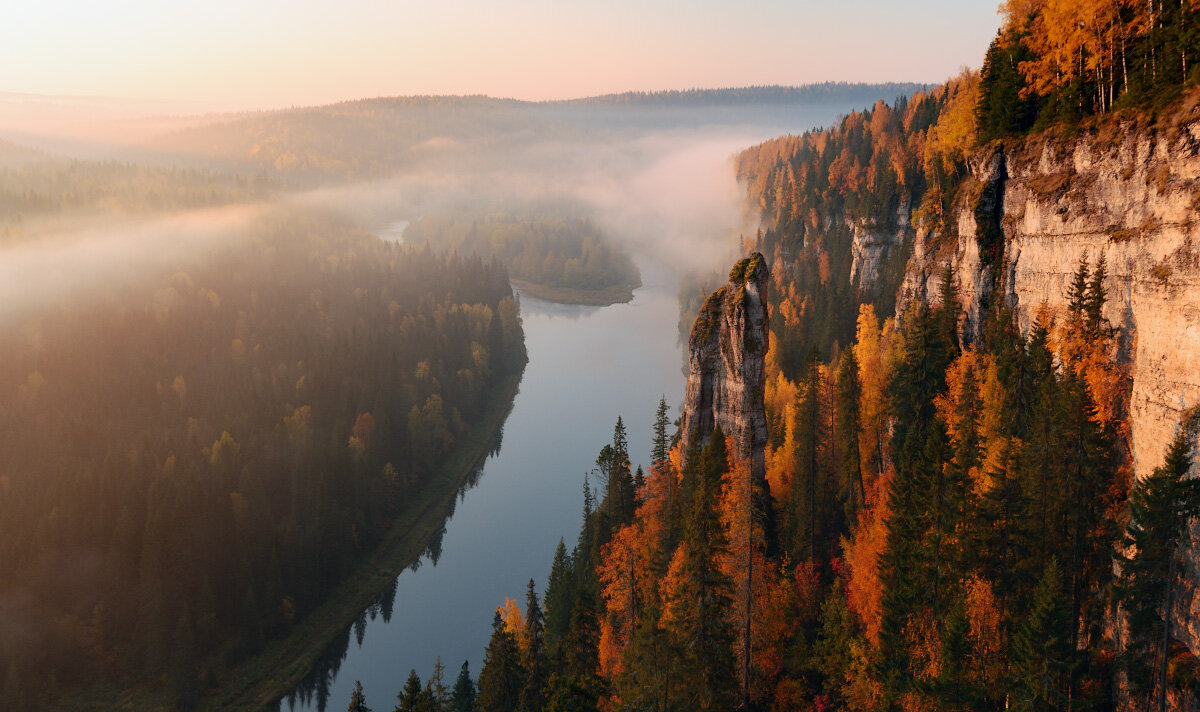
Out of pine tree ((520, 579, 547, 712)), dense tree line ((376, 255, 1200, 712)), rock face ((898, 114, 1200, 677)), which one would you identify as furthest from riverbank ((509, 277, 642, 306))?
pine tree ((520, 579, 547, 712))

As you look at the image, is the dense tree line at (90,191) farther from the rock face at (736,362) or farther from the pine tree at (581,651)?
the pine tree at (581,651)

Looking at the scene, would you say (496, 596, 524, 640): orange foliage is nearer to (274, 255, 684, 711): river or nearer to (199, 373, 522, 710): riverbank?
(274, 255, 684, 711): river

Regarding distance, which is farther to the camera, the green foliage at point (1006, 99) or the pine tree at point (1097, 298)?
the green foliage at point (1006, 99)

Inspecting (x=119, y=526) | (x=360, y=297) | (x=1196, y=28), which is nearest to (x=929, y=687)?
(x=1196, y=28)

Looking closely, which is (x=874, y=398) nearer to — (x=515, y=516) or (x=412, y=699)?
(x=412, y=699)

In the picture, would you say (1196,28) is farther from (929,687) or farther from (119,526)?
(119,526)

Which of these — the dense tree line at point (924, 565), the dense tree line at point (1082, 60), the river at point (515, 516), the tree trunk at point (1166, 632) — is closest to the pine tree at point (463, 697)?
the dense tree line at point (924, 565)
